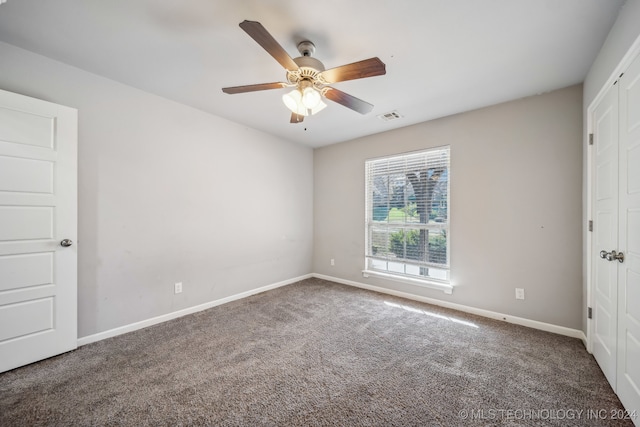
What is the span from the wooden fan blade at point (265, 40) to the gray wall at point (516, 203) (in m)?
2.45

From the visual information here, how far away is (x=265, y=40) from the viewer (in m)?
1.42

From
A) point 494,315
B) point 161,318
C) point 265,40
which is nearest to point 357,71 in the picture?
point 265,40

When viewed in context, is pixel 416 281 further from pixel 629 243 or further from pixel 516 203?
pixel 629 243

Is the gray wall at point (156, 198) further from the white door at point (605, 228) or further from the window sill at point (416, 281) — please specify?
the white door at point (605, 228)

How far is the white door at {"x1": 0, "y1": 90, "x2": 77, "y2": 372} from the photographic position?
6.19 ft

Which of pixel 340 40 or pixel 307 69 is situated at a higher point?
pixel 340 40

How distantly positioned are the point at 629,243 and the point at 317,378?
7.21 ft

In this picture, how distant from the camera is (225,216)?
135 inches

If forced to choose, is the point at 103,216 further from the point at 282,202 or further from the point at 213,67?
the point at 282,202

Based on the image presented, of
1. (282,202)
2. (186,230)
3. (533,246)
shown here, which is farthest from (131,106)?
(533,246)

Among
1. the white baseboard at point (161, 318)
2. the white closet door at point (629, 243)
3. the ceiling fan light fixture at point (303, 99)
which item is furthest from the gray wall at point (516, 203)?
the white baseboard at point (161, 318)

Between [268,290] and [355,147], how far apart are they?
8.98 feet

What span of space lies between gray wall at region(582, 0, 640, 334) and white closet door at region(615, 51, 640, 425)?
18 cm

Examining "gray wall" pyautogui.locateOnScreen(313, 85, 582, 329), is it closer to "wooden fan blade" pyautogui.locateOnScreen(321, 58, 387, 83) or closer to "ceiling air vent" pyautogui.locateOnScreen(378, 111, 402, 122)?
"ceiling air vent" pyautogui.locateOnScreen(378, 111, 402, 122)
